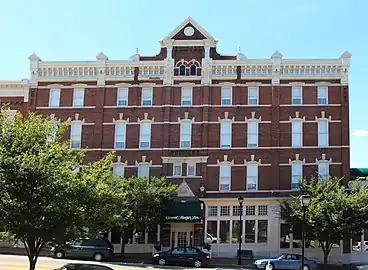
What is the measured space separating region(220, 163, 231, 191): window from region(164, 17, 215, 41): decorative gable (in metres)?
11.3

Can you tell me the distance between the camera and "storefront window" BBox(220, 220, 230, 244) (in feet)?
141

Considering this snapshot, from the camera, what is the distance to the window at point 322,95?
44812mm

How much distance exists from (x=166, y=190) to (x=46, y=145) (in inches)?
870

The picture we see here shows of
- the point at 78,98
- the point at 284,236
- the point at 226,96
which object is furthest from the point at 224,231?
the point at 78,98

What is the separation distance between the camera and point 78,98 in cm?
4688

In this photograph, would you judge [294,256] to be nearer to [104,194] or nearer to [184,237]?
[184,237]

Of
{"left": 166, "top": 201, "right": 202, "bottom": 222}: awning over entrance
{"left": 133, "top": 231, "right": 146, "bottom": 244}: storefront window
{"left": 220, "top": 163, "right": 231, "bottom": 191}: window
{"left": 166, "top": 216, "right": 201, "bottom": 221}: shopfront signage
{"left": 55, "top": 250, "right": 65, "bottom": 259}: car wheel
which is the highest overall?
{"left": 220, "top": 163, "right": 231, "bottom": 191}: window

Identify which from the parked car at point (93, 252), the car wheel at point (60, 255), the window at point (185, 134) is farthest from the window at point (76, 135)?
the car wheel at point (60, 255)

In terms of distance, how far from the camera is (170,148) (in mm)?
45000

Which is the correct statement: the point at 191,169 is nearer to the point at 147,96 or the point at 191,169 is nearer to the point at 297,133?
the point at 147,96

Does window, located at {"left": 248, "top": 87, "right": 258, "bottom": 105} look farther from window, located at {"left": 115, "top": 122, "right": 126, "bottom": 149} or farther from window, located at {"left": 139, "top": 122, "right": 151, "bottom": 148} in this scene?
window, located at {"left": 115, "top": 122, "right": 126, "bottom": 149}

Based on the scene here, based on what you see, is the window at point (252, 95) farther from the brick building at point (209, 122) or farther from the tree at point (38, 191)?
the tree at point (38, 191)

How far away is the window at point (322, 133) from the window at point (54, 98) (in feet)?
74.5

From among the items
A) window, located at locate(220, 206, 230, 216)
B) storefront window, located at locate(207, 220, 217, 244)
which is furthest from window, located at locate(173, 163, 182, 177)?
storefront window, located at locate(207, 220, 217, 244)
